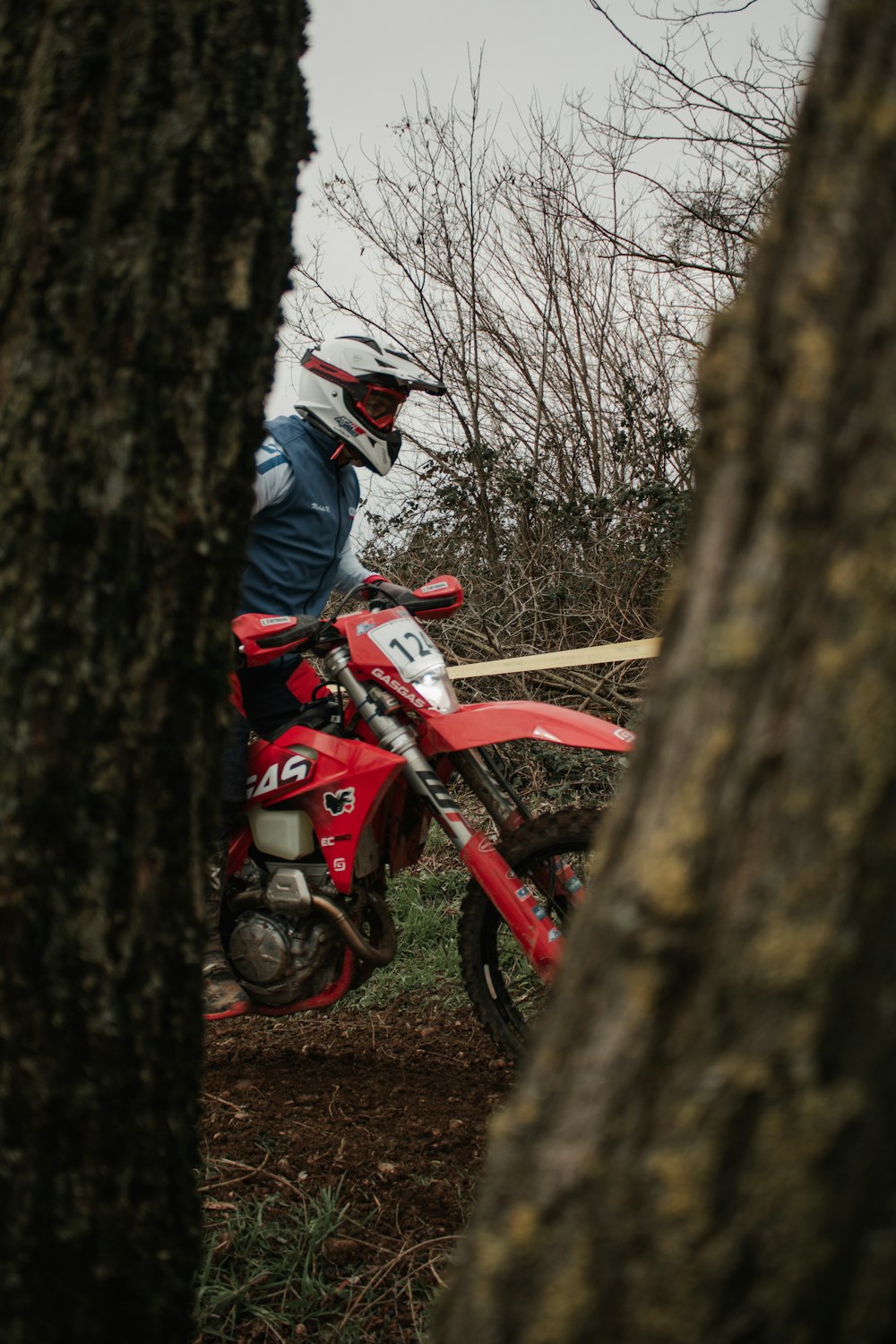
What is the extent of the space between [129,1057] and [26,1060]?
0.37 ft

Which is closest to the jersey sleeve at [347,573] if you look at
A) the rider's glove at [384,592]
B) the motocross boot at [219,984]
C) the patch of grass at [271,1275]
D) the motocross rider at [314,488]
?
the motocross rider at [314,488]

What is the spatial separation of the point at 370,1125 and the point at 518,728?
1184 mm

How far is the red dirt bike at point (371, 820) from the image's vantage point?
2.92 meters

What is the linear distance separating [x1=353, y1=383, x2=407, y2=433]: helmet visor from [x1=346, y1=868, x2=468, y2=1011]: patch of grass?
2.14 meters

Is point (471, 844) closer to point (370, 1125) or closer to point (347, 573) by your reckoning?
point (370, 1125)

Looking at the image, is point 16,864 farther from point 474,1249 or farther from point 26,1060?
point 474,1249

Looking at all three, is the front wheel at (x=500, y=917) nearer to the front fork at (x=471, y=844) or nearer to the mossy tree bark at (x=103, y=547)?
the front fork at (x=471, y=844)

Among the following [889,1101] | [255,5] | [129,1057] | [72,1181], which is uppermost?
[255,5]

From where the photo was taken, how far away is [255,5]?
49.9 inches

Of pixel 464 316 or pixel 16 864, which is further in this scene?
pixel 464 316

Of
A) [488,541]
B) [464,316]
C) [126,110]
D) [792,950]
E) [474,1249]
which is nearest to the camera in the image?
[792,950]

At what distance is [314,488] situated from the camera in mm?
3717

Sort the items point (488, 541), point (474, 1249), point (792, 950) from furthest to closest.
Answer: point (488, 541) < point (474, 1249) < point (792, 950)

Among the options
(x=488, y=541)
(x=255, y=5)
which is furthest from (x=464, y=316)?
(x=255, y=5)
